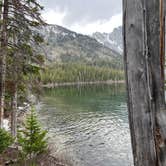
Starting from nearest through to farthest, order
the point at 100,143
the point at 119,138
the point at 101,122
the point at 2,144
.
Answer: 1. the point at 2,144
2. the point at 100,143
3. the point at 119,138
4. the point at 101,122

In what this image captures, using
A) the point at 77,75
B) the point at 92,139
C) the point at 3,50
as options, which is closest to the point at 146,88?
the point at 3,50

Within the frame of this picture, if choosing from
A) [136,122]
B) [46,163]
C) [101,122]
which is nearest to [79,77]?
[101,122]

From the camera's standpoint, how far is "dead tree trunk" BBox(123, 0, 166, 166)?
1.23 m

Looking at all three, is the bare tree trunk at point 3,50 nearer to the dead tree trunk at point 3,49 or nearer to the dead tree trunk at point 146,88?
the dead tree trunk at point 3,49

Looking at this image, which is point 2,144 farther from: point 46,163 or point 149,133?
point 149,133

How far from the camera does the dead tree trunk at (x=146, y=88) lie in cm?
123

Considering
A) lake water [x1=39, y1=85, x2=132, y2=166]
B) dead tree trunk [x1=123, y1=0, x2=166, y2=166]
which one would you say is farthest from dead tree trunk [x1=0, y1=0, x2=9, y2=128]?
dead tree trunk [x1=123, y1=0, x2=166, y2=166]

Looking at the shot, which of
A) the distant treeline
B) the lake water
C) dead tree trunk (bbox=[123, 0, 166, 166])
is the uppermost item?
the distant treeline

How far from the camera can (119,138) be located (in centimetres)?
2223

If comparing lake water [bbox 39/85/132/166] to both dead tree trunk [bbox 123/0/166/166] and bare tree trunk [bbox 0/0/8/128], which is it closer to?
bare tree trunk [bbox 0/0/8/128]

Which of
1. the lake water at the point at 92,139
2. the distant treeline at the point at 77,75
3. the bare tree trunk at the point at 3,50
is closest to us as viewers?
the bare tree trunk at the point at 3,50

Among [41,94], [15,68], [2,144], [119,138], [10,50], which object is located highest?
[10,50]

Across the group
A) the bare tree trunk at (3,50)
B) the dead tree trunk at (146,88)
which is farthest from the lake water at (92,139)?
the dead tree trunk at (146,88)

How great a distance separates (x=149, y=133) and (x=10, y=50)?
1016 cm
